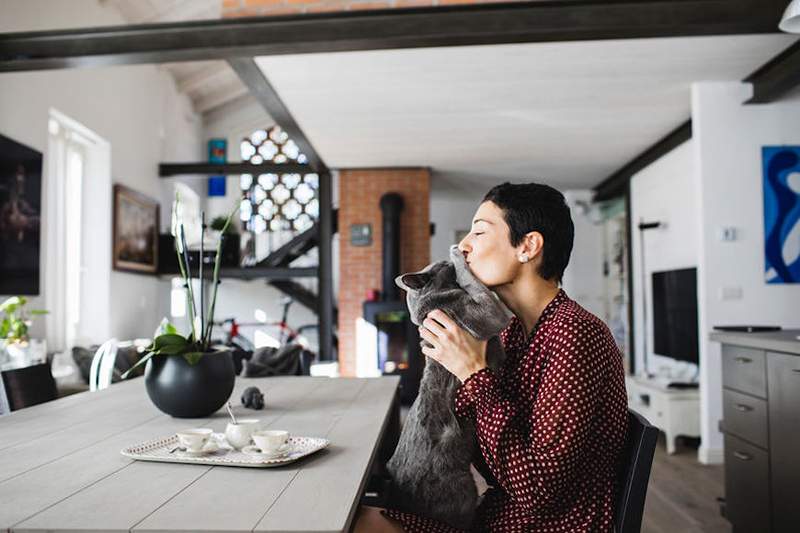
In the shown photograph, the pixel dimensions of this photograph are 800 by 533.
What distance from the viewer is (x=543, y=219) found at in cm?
141

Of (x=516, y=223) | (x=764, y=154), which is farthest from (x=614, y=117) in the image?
(x=516, y=223)

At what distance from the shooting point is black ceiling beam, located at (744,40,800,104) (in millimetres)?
3979

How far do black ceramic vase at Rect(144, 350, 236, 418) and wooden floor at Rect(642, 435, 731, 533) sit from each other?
2.22 m

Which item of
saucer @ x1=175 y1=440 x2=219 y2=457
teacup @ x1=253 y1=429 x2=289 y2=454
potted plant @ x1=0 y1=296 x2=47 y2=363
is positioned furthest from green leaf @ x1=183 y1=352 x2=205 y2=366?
potted plant @ x1=0 y1=296 x2=47 y2=363

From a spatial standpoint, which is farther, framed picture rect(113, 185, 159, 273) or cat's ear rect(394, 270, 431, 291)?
framed picture rect(113, 185, 159, 273)

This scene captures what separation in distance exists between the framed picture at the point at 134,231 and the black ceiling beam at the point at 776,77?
6139 millimetres

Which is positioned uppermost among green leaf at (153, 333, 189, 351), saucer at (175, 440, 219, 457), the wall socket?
the wall socket

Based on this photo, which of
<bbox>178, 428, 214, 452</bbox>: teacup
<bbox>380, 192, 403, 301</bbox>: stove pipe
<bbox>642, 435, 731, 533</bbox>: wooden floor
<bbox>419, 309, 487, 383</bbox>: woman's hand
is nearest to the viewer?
<bbox>419, 309, 487, 383</bbox>: woman's hand

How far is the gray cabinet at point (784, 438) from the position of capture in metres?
2.37

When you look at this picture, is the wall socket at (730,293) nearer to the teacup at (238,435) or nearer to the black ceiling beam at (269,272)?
the teacup at (238,435)

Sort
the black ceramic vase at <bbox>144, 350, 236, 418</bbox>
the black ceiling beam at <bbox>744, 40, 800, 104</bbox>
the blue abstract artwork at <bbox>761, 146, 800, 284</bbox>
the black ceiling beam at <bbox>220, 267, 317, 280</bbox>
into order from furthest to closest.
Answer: the black ceiling beam at <bbox>220, 267, 317, 280</bbox> < the blue abstract artwork at <bbox>761, 146, 800, 284</bbox> < the black ceiling beam at <bbox>744, 40, 800, 104</bbox> < the black ceramic vase at <bbox>144, 350, 236, 418</bbox>

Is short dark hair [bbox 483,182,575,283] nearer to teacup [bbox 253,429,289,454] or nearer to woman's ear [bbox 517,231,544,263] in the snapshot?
woman's ear [bbox 517,231,544,263]

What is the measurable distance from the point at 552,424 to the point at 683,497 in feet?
9.71

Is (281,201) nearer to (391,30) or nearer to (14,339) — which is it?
(14,339)
